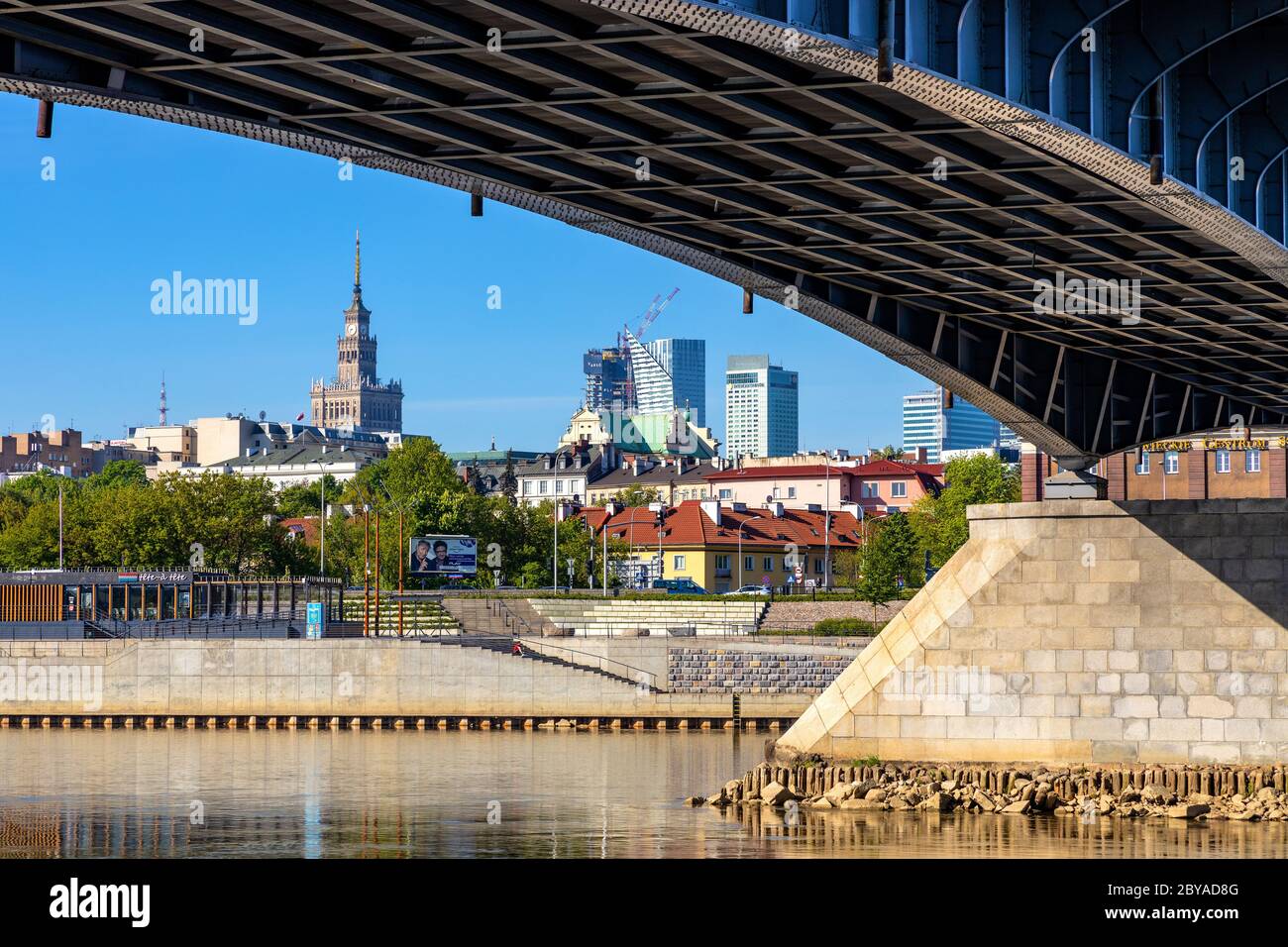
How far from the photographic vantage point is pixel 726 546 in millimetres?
129875

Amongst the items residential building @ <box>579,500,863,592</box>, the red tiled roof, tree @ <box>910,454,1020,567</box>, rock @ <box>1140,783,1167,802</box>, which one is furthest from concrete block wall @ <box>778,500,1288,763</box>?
the red tiled roof

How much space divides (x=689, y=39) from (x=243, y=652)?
5311 cm

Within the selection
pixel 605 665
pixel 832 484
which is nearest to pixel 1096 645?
pixel 605 665

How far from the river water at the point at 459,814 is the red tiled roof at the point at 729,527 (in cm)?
6941

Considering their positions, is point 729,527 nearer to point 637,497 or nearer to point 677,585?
point 677,585

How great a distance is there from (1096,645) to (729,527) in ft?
301

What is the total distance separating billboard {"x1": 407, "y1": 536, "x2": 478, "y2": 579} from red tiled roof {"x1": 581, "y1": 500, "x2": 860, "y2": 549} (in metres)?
27.7

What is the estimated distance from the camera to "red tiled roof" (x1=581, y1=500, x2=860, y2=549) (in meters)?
131

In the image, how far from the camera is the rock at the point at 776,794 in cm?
4194

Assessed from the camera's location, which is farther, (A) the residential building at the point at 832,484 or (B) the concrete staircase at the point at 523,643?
(A) the residential building at the point at 832,484

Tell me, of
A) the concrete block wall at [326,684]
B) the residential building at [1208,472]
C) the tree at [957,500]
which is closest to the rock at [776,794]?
the concrete block wall at [326,684]

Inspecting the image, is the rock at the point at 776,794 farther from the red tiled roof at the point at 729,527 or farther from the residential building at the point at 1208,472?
the red tiled roof at the point at 729,527

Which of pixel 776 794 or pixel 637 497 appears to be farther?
pixel 637 497

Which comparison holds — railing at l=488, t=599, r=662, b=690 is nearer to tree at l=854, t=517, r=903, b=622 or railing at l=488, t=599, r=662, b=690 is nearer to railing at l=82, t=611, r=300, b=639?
railing at l=82, t=611, r=300, b=639
